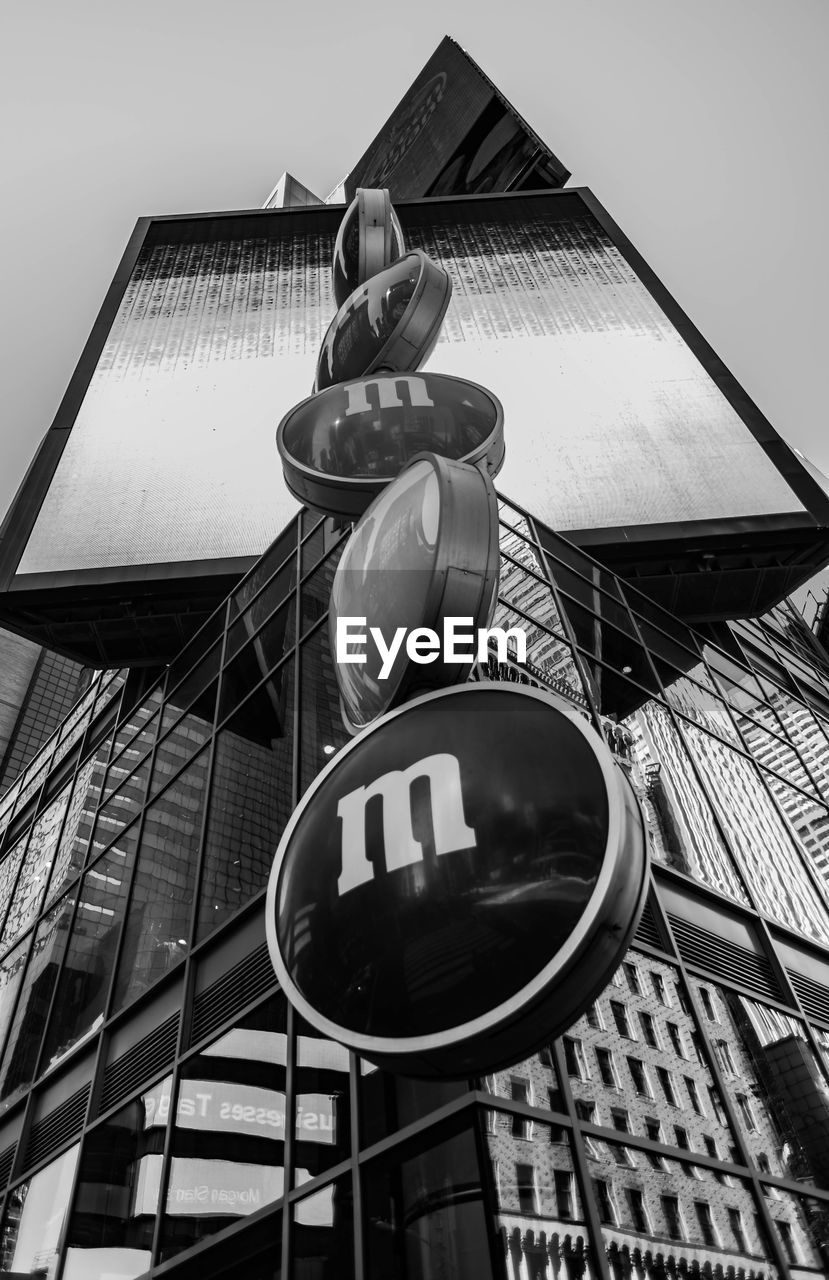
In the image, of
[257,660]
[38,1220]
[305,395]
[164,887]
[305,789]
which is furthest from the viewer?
[305,395]

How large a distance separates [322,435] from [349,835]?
289 cm

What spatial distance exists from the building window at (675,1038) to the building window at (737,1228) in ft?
3.84

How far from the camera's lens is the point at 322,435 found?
5.21 meters

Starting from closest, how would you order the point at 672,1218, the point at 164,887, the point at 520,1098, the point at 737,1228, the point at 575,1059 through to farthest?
A: 1. the point at 520,1098
2. the point at 672,1218
3. the point at 737,1228
4. the point at 575,1059
5. the point at 164,887

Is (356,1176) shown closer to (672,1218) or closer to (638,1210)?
(638,1210)

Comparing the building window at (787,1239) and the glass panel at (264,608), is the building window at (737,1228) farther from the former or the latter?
→ the glass panel at (264,608)

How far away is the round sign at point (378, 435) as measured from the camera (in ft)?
16.4

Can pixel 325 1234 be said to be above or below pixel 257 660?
below

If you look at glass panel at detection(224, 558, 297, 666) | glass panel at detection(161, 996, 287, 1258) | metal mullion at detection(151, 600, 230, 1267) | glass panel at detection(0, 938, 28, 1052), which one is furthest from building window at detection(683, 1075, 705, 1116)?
glass panel at detection(0, 938, 28, 1052)

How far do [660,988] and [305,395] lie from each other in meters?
11.7

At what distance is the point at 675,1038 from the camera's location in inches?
290

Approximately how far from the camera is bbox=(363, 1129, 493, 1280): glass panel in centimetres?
494

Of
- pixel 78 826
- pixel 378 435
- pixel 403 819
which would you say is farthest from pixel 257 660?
pixel 403 819

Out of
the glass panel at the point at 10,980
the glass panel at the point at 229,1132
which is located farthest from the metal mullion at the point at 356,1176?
the glass panel at the point at 10,980
